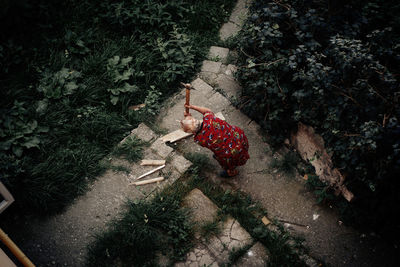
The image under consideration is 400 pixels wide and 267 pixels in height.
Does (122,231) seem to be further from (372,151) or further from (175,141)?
(372,151)

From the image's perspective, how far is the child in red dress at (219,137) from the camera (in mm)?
3621

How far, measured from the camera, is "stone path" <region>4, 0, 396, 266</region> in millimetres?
3713

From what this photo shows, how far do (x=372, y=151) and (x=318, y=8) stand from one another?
6.72 feet

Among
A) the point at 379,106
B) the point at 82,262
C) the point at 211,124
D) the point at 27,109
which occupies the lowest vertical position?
the point at 82,262

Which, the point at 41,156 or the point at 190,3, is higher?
the point at 190,3

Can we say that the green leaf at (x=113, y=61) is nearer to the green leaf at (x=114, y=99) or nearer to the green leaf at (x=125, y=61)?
the green leaf at (x=125, y=61)

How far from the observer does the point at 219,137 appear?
3695 mm

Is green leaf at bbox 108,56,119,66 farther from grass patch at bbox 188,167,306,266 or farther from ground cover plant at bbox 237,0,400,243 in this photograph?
grass patch at bbox 188,167,306,266

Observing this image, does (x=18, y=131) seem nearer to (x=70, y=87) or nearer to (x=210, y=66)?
(x=70, y=87)

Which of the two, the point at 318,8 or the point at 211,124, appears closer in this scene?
the point at 211,124

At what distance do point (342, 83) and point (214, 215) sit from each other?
239cm

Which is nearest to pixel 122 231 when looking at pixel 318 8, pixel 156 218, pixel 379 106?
pixel 156 218

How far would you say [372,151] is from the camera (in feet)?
10.3

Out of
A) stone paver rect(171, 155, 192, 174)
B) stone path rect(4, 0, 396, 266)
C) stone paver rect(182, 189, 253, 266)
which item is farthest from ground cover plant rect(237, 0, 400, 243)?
stone paver rect(182, 189, 253, 266)
